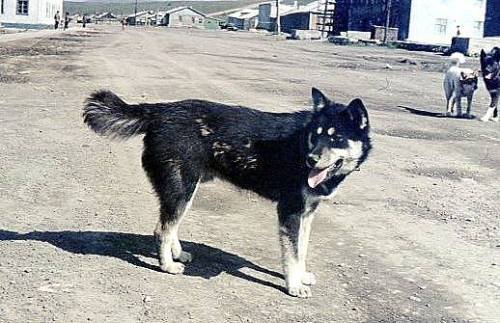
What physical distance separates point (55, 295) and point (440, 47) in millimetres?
50026

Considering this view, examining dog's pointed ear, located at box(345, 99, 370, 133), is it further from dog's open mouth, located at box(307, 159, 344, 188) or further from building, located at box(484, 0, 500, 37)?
building, located at box(484, 0, 500, 37)

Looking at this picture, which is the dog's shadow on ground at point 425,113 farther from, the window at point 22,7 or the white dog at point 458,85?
the window at point 22,7

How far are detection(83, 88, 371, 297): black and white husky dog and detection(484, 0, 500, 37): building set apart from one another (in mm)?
69723

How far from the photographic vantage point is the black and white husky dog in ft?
16.4

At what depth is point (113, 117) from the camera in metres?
5.33

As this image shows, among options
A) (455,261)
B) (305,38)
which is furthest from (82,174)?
(305,38)

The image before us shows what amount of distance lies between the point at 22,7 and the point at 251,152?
67.7 metres

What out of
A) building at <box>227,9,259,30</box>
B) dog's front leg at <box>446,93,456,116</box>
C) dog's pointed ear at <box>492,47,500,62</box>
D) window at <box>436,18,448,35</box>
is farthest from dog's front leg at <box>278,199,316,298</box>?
building at <box>227,9,259,30</box>

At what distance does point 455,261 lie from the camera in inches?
239

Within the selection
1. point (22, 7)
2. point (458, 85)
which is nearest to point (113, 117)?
point (458, 85)

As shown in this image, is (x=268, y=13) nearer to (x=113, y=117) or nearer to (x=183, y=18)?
(x=183, y=18)

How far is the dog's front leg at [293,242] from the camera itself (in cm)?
503

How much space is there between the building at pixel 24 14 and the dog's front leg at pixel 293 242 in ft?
214

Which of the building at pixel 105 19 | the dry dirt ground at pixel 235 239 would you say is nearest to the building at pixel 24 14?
the dry dirt ground at pixel 235 239
